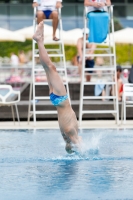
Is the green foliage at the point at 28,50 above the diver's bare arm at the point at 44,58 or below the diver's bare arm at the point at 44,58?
below

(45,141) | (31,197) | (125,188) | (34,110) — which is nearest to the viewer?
(31,197)

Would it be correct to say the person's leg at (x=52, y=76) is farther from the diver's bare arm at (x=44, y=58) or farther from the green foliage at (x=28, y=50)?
the green foliage at (x=28, y=50)

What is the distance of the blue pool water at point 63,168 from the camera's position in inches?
264

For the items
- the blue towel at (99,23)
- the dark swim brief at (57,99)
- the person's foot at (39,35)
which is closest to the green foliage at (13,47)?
the blue towel at (99,23)

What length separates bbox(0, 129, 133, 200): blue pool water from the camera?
264 inches

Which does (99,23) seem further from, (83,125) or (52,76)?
(52,76)

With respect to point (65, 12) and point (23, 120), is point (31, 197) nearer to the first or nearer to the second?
point (23, 120)

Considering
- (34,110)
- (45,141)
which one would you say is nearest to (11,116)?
(34,110)

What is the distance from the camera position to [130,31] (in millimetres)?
27453

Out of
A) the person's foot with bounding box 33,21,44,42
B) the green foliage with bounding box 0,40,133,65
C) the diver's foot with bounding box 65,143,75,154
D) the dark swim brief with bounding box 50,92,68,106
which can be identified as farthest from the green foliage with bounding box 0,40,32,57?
the dark swim brief with bounding box 50,92,68,106

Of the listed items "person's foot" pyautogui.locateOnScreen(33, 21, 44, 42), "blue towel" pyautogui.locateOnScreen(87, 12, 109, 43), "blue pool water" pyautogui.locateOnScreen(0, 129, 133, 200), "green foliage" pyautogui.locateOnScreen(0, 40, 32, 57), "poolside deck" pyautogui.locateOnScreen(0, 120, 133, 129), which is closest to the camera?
"blue pool water" pyautogui.locateOnScreen(0, 129, 133, 200)

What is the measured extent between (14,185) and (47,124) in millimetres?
7355

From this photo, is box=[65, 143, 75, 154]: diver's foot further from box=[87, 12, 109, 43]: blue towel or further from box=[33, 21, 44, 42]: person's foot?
box=[87, 12, 109, 43]: blue towel

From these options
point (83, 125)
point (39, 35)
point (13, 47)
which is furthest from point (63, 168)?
point (13, 47)
